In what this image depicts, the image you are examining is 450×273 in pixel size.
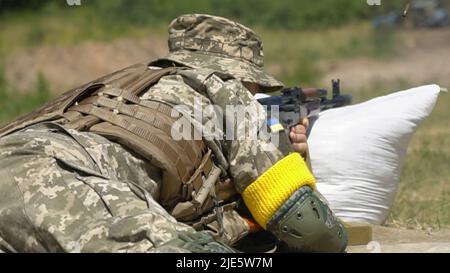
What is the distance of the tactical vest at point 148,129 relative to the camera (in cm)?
315

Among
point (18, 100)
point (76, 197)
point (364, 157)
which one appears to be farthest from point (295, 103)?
point (18, 100)

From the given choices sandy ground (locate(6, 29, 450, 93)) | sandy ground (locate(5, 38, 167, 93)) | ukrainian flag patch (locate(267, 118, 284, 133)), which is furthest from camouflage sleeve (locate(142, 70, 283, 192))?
sandy ground (locate(5, 38, 167, 93))

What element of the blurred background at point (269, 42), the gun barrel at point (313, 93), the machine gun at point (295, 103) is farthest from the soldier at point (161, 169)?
the blurred background at point (269, 42)

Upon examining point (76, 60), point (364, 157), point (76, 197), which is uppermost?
point (76, 197)

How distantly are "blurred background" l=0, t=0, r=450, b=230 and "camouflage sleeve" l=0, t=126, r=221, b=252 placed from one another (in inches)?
251

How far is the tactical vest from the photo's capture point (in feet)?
10.3

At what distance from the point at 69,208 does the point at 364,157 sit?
7.26 feet

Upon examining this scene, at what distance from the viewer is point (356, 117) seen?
4.71 meters

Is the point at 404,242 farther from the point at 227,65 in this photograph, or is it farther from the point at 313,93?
the point at 227,65

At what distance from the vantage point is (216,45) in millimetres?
3771

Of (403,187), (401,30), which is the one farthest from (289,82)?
(403,187)

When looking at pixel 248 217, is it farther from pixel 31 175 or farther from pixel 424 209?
pixel 424 209

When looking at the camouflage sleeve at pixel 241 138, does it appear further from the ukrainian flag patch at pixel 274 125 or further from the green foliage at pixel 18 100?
the green foliage at pixel 18 100

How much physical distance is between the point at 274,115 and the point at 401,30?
8599 mm
